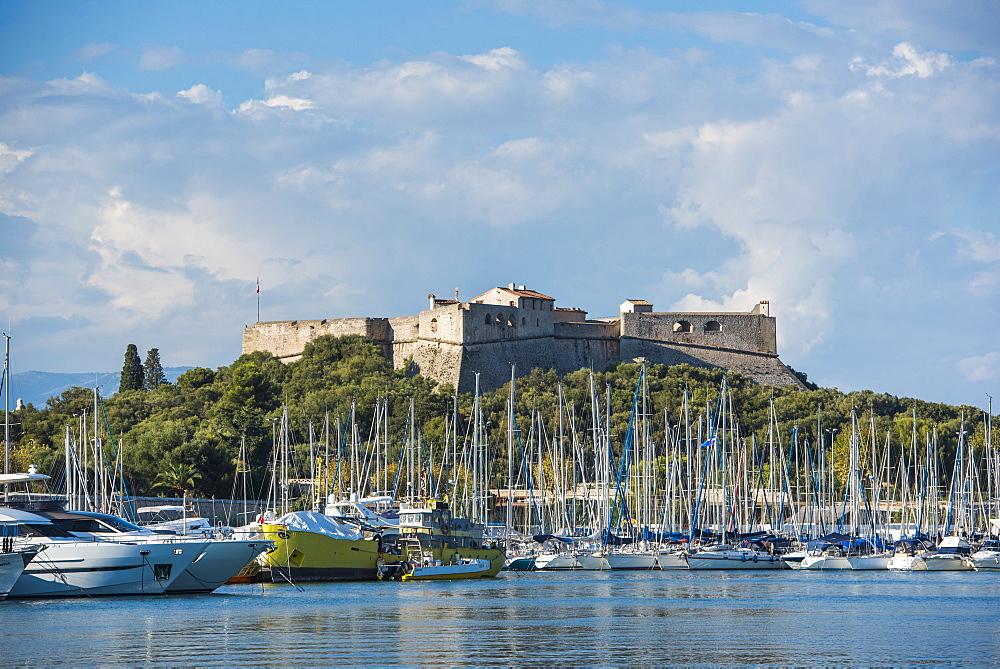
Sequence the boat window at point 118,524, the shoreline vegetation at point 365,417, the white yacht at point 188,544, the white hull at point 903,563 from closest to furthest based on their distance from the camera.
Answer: the white yacht at point 188,544 → the boat window at point 118,524 → the white hull at point 903,563 → the shoreline vegetation at point 365,417

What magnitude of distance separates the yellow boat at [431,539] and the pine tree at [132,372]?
158ft

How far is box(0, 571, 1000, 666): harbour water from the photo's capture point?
74.0 feet

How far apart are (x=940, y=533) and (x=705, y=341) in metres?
31.4

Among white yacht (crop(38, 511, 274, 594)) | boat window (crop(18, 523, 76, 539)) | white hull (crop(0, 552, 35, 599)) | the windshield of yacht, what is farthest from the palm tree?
white hull (crop(0, 552, 35, 599))

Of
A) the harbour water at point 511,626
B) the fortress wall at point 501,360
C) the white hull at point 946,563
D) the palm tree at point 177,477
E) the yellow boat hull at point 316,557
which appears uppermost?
A: the fortress wall at point 501,360

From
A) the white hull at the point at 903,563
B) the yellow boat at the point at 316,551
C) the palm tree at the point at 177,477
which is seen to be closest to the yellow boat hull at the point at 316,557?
the yellow boat at the point at 316,551

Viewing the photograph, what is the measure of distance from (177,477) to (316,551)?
2580 centimetres

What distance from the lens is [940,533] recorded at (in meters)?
55.5

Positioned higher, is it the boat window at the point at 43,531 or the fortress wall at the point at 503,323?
the fortress wall at the point at 503,323

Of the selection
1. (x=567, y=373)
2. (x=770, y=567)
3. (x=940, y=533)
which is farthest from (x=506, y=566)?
(x=567, y=373)

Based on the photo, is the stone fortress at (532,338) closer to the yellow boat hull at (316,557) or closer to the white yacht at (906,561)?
the white yacht at (906,561)

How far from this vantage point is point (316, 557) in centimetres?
3797

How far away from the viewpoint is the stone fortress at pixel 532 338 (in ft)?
264

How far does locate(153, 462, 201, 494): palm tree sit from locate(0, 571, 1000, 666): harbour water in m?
24.8
